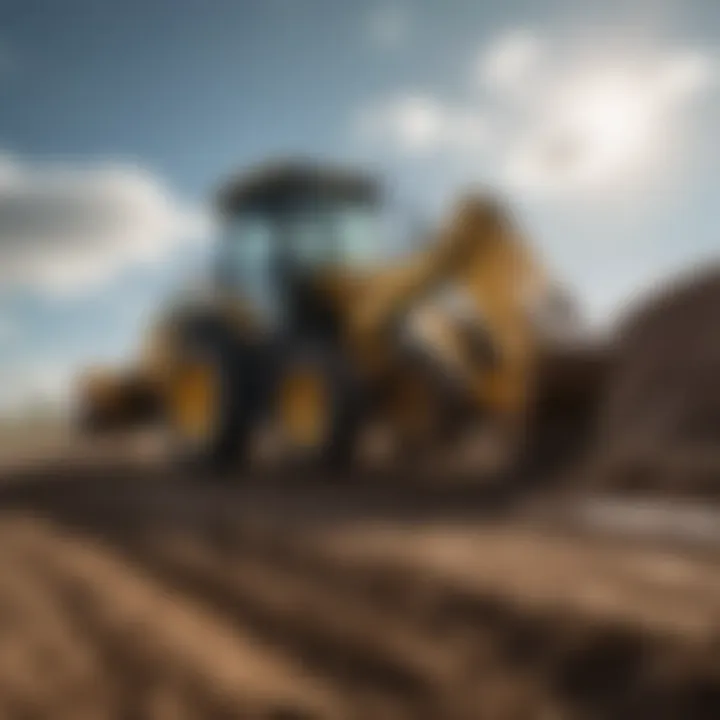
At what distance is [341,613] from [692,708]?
2.37 feet

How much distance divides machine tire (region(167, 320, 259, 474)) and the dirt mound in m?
1.99

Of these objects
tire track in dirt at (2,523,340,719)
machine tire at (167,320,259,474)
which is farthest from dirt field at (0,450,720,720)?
machine tire at (167,320,259,474)

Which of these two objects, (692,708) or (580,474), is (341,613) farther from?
(580,474)

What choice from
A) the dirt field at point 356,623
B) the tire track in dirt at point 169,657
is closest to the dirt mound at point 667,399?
the dirt field at point 356,623

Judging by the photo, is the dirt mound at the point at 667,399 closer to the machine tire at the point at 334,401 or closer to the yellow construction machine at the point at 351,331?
the yellow construction machine at the point at 351,331

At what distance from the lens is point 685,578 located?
64.9 inches

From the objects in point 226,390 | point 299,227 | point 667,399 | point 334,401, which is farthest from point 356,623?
point 299,227

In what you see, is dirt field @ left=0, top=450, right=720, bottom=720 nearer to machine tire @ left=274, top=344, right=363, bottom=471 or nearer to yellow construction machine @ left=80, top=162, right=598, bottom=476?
yellow construction machine @ left=80, top=162, right=598, bottom=476

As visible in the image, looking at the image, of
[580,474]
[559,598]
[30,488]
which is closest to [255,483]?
[30,488]

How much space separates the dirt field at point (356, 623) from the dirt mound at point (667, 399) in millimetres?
709

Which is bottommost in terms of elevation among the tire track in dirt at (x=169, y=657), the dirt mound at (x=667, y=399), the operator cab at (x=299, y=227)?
the tire track in dirt at (x=169, y=657)

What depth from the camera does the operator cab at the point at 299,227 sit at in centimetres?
455

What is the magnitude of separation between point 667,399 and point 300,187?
2.40 meters

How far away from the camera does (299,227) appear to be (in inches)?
183
